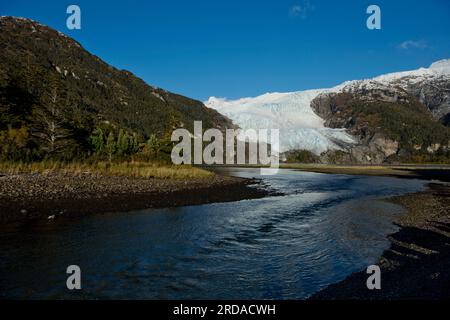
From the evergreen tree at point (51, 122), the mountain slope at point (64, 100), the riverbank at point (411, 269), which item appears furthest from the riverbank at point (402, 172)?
the evergreen tree at point (51, 122)

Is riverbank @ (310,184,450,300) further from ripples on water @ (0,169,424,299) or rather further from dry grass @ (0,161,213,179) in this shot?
dry grass @ (0,161,213,179)

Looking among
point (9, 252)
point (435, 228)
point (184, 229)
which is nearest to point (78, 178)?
point (184, 229)

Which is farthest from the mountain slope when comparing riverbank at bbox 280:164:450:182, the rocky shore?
riverbank at bbox 280:164:450:182

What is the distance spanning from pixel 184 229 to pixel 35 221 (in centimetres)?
748

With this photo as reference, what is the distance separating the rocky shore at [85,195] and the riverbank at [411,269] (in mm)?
14909

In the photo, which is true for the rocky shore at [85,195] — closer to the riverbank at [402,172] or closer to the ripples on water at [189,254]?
the ripples on water at [189,254]

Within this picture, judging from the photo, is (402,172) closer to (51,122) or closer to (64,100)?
(64,100)

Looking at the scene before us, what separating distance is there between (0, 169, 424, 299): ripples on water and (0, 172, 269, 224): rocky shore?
219cm

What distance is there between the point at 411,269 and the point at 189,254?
26.3 feet

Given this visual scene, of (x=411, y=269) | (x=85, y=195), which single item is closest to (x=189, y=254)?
(x=411, y=269)

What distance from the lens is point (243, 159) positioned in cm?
15562

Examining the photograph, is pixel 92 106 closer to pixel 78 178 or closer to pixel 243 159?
pixel 243 159

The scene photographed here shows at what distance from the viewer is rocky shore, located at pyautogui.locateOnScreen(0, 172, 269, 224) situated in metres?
18.9

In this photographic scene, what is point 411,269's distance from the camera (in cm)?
1090
